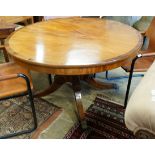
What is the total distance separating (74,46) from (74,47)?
2 centimetres

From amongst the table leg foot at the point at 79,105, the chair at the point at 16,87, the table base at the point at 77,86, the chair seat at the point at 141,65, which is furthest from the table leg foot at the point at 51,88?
the chair seat at the point at 141,65

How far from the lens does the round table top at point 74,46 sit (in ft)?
4.01

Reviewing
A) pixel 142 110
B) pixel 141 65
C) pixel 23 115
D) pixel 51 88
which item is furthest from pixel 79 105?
pixel 142 110

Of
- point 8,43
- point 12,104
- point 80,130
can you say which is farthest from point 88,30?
point 12,104

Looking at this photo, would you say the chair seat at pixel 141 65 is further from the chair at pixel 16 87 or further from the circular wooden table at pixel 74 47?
the chair at pixel 16 87

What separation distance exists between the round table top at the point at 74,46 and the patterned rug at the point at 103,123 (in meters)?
0.63

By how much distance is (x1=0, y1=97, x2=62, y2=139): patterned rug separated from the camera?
1686 mm

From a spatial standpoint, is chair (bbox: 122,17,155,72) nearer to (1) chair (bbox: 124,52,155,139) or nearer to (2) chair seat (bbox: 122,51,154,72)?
(2) chair seat (bbox: 122,51,154,72)

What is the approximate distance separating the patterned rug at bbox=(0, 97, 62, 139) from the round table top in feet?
2.15

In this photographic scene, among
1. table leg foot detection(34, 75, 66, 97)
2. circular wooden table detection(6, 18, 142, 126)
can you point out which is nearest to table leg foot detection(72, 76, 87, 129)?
circular wooden table detection(6, 18, 142, 126)
